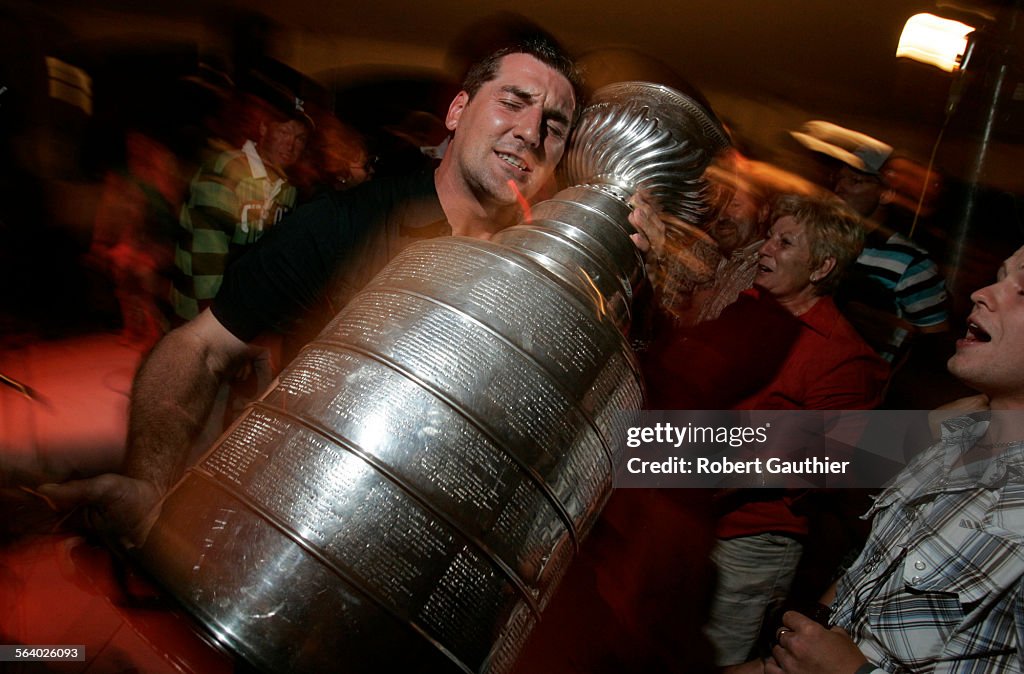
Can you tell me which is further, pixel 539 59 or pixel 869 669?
pixel 539 59

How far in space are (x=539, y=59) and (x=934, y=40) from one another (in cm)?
100

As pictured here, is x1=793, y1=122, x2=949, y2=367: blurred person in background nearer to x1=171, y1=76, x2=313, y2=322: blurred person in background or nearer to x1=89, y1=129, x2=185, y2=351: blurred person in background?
x1=171, y1=76, x2=313, y2=322: blurred person in background

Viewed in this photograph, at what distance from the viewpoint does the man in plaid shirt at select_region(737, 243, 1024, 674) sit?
0.88m

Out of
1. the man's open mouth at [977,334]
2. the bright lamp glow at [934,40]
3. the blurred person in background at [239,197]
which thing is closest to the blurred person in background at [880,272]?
the bright lamp glow at [934,40]

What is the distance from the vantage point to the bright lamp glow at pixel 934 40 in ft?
4.67

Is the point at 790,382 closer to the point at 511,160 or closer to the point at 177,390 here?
the point at 511,160

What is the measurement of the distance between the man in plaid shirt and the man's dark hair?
0.81m

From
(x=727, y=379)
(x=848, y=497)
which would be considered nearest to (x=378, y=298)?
(x=727, y=379)

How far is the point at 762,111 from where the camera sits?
1.50 metres

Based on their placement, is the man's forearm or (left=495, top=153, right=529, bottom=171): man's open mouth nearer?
the man's forearm

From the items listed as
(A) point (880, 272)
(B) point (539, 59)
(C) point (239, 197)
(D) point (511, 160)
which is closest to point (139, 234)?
(C) point (239, 197)

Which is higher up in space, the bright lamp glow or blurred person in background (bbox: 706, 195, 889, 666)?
the bright lamp glow

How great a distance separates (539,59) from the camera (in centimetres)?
120

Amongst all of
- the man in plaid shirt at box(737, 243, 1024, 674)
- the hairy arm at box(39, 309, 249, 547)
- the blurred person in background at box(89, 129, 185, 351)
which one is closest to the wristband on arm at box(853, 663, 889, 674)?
the man in plaid shirt at box(737, 243, 1024, 674)
